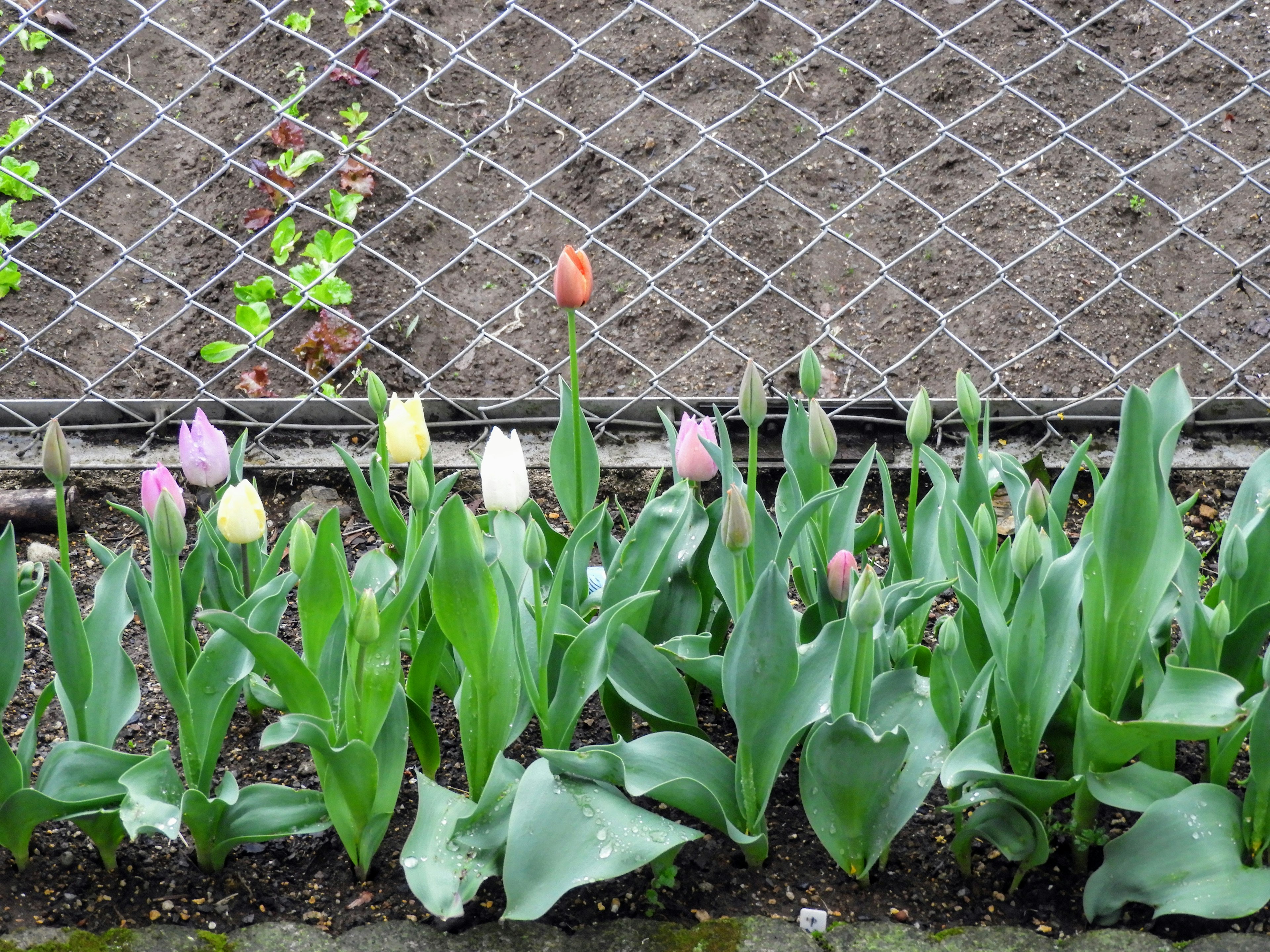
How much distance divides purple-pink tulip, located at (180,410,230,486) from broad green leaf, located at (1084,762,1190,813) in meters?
1.16

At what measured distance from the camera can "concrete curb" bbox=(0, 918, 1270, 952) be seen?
1.31 m

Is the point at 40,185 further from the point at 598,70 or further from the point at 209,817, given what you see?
the point at 209,817

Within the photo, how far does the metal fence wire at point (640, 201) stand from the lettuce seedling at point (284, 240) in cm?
2

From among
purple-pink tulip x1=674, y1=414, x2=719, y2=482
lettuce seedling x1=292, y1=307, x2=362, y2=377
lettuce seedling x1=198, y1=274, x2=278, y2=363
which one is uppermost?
purple-pink tulip x1=674, y1=414, x2=719, y2=482

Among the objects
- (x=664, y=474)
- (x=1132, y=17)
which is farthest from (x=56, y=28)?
(x=1132, y=17)

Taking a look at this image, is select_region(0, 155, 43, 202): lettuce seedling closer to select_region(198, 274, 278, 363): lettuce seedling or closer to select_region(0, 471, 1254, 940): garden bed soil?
select_region(198, 274, 278, 363): lettuce seedling

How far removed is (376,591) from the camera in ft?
5.04

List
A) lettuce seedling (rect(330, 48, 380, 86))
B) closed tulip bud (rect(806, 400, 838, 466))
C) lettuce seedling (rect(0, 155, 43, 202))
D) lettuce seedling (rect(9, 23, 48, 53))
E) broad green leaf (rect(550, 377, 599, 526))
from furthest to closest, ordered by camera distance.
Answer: lettuce seedling (rect(9, 23, 48, 53)) < lettuce seedling (rect(330, 48, 380, 86)) < lettuce seedling (rect(0, 155, 43, 202)) < broad green leaf (rect(550, 377, 599, 526)) < closed tulip bud (rect(806, 400, 838, 466))

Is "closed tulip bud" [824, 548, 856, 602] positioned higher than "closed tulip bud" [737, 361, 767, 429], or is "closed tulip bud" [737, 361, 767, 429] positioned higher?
"closed tulip bud" [737, 361, 767, 429]

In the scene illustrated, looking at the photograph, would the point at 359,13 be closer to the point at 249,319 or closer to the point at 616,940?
the point at 249,319

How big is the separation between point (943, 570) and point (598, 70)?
7.67 feet

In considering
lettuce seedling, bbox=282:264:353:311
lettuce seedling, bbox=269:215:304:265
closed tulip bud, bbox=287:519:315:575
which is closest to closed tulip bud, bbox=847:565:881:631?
closed tulip bud, bbox=287:519:315:575

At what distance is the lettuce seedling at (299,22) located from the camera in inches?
138

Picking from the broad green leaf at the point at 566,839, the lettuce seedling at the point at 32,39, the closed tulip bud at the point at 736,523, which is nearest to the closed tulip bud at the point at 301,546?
the broad green leaf at the point at 566,839
